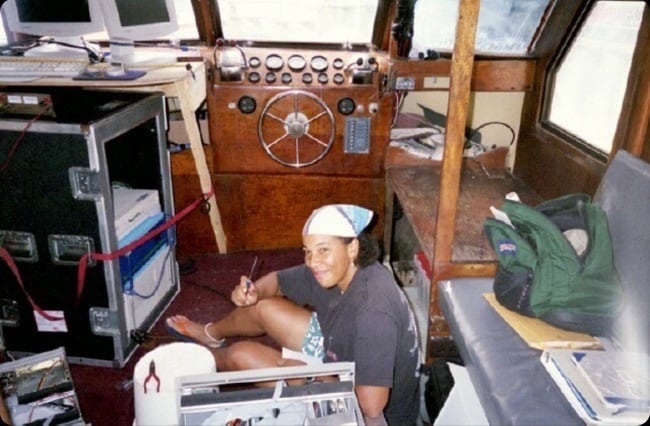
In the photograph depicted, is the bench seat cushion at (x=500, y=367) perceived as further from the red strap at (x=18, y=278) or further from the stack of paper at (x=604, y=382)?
the red strap at (x=18, y=278)

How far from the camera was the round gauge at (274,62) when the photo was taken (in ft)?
10.7

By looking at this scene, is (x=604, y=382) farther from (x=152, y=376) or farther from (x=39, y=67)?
(x=39, y=67)

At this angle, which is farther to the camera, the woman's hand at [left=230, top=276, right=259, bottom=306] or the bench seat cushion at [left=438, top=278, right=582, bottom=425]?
the woman's hand at [left=230, top=276, right=259, bottom=306]

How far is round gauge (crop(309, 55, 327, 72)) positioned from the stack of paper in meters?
2.12

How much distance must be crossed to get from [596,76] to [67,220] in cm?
260

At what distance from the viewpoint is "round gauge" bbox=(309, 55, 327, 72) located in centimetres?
326

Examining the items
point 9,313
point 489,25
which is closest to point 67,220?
point 9,313

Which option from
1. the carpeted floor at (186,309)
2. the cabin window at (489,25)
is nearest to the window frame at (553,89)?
the cabin window at (489,25)

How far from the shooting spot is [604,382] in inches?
58.7

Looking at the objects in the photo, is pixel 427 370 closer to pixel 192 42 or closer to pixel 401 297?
pixel 401 297

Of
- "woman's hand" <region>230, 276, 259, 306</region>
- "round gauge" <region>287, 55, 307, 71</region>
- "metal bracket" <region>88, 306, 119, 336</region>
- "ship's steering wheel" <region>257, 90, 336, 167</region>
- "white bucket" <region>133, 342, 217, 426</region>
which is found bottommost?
"metal bracket" <region>88, 306, 119, 336</region>

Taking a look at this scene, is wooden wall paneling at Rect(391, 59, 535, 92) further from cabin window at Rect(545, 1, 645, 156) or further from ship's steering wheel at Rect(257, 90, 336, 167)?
ship's steering wheel at Rect(257, 90, 336, 167)

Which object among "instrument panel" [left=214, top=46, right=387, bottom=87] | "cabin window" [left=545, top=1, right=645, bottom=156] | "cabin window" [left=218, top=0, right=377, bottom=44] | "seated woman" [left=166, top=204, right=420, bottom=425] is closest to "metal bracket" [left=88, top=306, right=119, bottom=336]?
"seated woman" [left=166, top=204, right=420, bottom=425]

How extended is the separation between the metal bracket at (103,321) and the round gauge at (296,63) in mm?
1669
